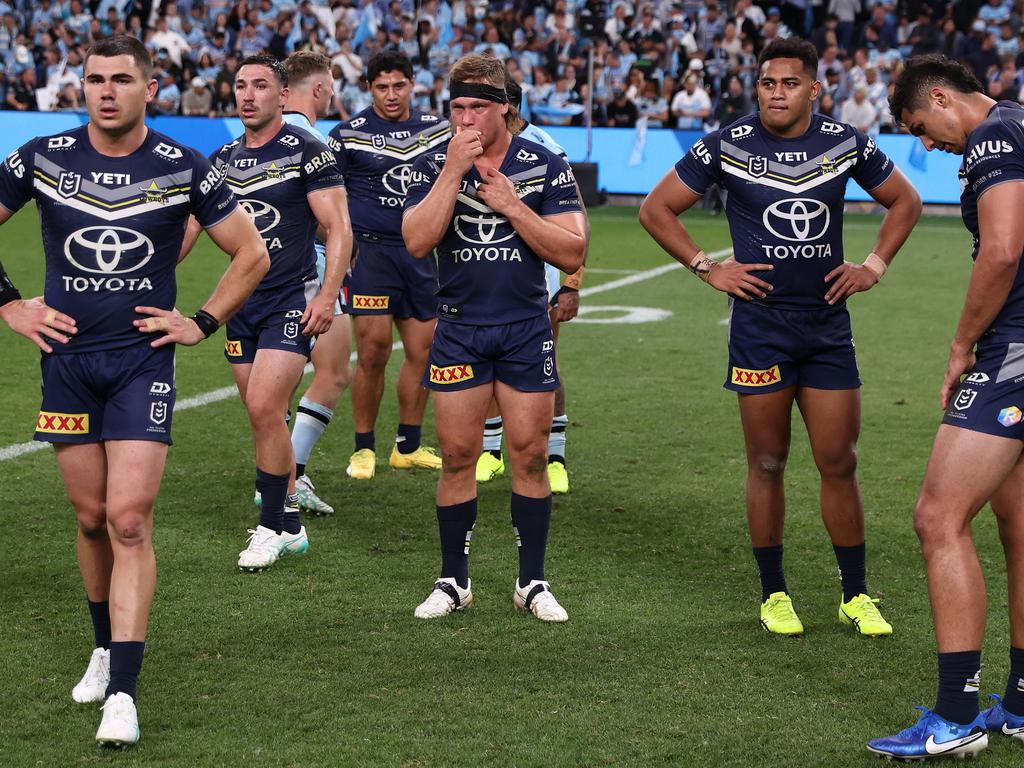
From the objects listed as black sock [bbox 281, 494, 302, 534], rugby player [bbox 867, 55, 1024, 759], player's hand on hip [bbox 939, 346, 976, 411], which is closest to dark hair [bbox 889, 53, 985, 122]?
rugby player [bbox 867, 55, 1024, 759]

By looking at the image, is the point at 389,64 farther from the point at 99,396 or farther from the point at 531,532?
the point at 99,396

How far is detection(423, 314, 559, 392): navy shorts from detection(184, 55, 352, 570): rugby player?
99 centimetres

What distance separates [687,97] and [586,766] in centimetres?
2173

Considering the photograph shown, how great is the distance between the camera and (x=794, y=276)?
18.1ft

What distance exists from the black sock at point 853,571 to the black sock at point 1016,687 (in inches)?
42.6

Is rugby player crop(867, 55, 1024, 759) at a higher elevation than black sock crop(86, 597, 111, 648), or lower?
higher

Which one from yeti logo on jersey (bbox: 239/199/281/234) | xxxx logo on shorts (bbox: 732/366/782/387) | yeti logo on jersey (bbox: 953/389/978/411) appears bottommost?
xxxx logo on shorts (bbox: 732/366/782/387)

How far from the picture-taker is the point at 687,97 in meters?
24.9

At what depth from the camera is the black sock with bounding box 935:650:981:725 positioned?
173 inches

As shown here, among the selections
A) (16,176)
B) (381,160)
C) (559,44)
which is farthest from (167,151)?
(559,44)

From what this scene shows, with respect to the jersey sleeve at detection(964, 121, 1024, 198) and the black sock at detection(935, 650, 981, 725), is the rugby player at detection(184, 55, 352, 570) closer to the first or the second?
the jersey sleeve at detection(964, 121, 1024, 198)

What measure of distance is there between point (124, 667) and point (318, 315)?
7.60 feet

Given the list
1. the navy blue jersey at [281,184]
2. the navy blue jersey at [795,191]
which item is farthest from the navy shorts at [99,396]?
the navy blue jersey at [795,191]

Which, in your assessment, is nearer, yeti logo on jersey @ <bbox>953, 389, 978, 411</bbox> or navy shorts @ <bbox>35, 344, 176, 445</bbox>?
yeti logo on jersey @ <bbox>953, 389, 978, 411</bbox>
